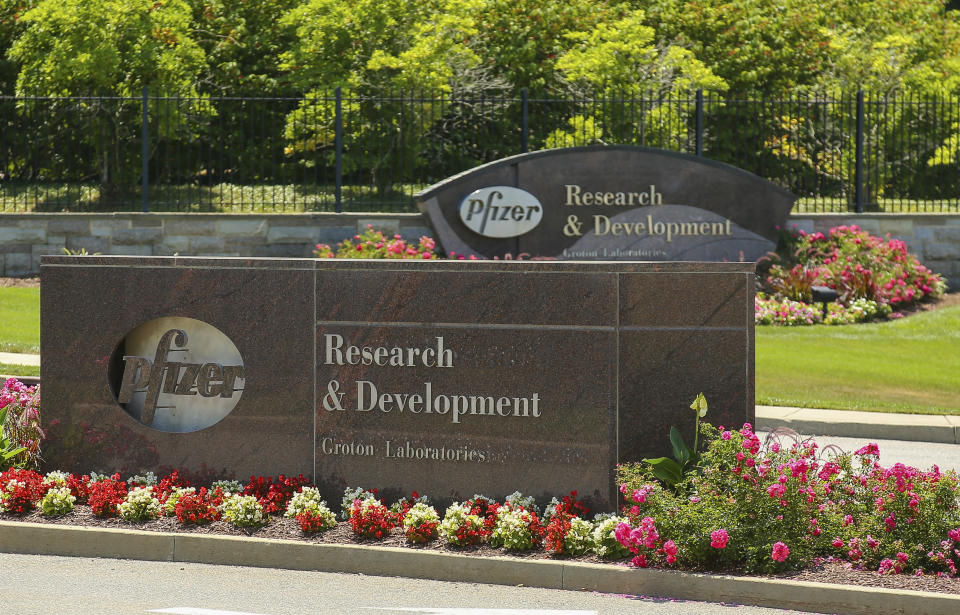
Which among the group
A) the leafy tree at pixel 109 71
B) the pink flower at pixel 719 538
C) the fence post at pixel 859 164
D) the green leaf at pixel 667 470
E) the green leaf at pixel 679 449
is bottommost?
the pink flower at pixel 719 538

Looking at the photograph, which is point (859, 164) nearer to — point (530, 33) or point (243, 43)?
point (530, 33)

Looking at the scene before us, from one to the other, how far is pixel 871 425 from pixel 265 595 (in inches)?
260

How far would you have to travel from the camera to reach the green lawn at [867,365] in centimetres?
1208

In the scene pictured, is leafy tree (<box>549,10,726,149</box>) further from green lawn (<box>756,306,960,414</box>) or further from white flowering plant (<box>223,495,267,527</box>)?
white flowering plant (<box>223,495,267,527</box>)

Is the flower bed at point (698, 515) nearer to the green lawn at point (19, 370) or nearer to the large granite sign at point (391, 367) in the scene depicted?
the large granite sign at point (391, 367)

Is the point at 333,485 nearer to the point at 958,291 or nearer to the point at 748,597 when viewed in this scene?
the point at 748,597

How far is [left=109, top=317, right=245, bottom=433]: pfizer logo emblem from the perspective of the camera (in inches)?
304

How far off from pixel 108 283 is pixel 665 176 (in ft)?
37.5

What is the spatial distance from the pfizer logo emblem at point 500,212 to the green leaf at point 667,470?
1119 cm

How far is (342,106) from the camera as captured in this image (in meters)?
20.5

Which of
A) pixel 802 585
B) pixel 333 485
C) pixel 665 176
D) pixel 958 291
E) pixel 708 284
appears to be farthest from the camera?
pixel 958 291

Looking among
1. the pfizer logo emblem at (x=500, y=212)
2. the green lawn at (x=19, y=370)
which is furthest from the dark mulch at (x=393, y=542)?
the pfizer logo emblem at (x=500, y=212)

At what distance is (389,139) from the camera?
2033 cm

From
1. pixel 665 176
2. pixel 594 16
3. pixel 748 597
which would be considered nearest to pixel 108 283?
pixel 748 597
